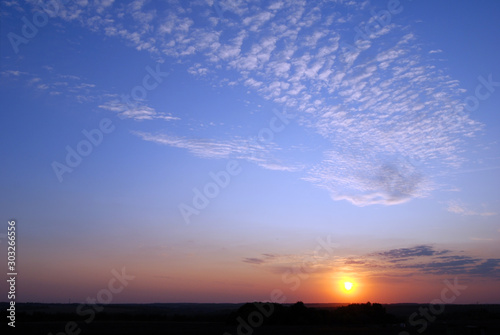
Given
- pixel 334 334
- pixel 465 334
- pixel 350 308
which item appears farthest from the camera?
pixel 350 308

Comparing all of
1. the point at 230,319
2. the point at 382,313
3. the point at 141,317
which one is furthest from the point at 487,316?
the point at 141,317

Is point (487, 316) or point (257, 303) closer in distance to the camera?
point (257, 303)

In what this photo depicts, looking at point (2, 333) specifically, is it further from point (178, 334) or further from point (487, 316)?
point (487, 316)

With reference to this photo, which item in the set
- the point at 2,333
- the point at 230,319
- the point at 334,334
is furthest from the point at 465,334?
the point at 2,333

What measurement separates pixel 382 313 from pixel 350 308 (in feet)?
13.5

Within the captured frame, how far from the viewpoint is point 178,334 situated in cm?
3238

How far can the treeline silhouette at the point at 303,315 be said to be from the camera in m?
48.5

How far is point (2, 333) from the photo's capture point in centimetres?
3088

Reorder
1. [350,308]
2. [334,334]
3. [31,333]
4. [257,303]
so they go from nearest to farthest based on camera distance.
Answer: [31,333] < [334,334] < [257,303] < [350,308]

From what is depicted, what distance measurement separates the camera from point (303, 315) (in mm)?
49500

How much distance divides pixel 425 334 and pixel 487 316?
127ft

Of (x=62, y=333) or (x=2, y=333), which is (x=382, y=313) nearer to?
(x=62, y=333)

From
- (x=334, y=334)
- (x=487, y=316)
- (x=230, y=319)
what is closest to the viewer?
(x=334, y=334)

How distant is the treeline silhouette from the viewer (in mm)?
48531
